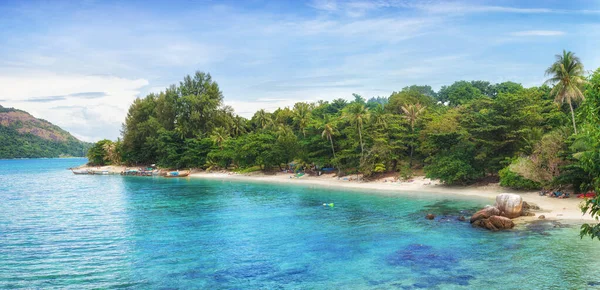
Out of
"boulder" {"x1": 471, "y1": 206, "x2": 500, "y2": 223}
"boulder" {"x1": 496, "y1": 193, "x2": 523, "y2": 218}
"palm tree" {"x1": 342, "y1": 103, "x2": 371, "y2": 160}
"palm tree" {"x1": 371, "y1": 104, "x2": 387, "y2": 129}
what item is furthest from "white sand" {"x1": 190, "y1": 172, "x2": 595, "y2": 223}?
"palm tree" {"x1": 371, "y1": 104, "x2": 387, "y2": 129}

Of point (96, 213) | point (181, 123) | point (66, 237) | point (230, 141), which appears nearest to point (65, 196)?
point (96, 213)

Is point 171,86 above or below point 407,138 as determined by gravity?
above

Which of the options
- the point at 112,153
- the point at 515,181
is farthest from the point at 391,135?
the point at 112,153

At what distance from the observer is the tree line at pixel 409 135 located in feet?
119

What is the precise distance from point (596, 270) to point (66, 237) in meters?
30.9

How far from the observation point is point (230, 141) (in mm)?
86250

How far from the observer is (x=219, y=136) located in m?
90.9

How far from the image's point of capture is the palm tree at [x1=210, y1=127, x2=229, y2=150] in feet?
295

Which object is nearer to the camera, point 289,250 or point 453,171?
point 289,250

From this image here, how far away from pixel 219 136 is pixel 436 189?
2152 inches

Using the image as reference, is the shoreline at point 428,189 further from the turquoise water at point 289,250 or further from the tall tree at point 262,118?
the tall tree at point 262,118

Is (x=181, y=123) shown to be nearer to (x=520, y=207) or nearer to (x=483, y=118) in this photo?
(x=483, y=118)

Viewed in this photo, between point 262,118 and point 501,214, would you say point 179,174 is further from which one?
point 501,214

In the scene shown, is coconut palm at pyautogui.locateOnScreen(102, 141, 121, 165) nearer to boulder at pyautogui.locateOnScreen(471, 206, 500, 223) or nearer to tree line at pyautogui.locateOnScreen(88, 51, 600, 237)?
tree line at pyautogui.locateOnScreen(88, 51, 600, 237)
